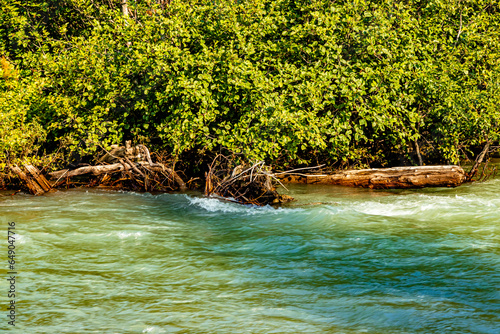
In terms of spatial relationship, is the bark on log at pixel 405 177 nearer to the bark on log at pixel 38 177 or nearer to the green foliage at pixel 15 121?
the bark on log at pixel 38 177

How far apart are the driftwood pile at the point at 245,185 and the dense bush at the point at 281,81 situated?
0.54 metres

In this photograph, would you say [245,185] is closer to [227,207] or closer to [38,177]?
[227,207]

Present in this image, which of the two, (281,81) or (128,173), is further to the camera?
(128,173)

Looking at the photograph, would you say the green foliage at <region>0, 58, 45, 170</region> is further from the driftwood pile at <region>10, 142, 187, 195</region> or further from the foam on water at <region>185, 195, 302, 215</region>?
the foam on water at <region>185, 195, 302, 215</region>

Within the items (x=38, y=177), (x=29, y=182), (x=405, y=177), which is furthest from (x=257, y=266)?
(x=38, y=177)

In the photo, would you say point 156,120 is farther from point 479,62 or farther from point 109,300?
point 479,62

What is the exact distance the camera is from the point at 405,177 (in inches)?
559

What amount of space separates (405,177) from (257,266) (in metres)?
7.56

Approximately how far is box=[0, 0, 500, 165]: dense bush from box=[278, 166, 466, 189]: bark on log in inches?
30.9

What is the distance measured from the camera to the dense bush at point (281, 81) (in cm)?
1380

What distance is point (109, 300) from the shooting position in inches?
265

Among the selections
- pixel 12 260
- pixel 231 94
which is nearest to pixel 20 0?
pixel 231 94

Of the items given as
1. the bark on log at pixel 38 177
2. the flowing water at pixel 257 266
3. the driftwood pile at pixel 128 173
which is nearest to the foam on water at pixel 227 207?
the flowing water at pixel 257 266

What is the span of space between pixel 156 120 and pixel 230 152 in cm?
265
